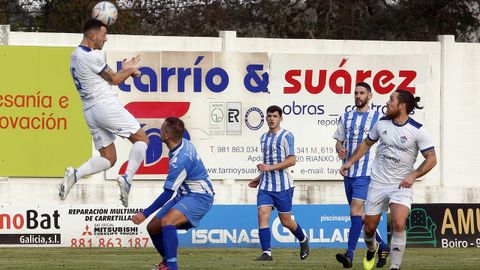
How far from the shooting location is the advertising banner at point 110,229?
25234 millimetres

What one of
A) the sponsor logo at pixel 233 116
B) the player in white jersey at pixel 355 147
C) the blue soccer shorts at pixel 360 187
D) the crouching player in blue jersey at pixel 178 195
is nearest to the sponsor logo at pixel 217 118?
the sponsor logo at pixel 233 116

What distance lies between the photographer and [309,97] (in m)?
30.7

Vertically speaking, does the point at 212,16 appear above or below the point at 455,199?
above

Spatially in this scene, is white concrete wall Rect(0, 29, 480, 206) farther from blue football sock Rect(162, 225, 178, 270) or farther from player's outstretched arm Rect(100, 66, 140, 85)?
blue football sock Rect(162, 225, 178, 270)

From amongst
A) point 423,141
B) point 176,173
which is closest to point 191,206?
point 176,173

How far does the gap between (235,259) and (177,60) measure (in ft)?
36.9

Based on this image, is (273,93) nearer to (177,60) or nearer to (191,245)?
(177,60)

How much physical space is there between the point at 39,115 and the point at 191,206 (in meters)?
15.4

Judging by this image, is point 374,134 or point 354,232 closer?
point 374,134

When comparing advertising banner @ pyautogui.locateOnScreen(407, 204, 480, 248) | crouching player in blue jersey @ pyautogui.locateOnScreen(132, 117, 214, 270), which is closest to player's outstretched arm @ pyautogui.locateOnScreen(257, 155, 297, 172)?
crouching player in blue jersey @ pyautogui.locateOnScreen(132, 117, 214, 270)

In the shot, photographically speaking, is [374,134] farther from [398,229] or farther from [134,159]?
[134,159]

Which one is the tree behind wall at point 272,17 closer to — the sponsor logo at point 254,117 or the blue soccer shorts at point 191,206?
the sponsor logo at point 254,117

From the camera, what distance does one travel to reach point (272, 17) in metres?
44.7

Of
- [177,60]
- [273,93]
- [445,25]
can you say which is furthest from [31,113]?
[445,25]
